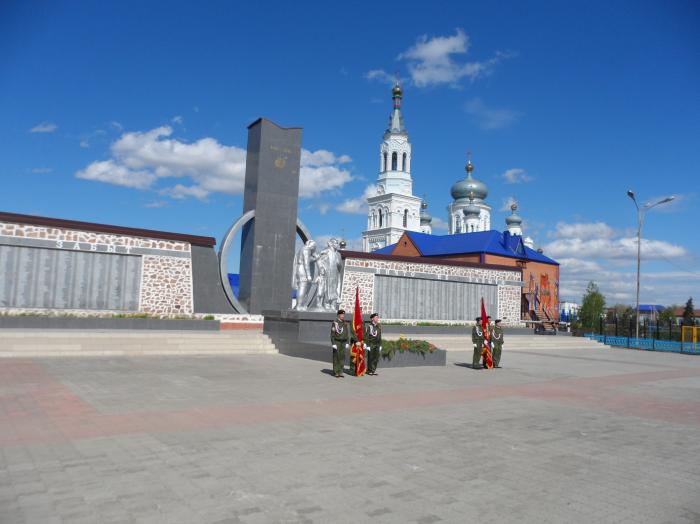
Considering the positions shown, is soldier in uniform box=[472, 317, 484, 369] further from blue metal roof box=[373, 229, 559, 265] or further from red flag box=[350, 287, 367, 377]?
blue metal roof box=[373, 229, 559, 265]

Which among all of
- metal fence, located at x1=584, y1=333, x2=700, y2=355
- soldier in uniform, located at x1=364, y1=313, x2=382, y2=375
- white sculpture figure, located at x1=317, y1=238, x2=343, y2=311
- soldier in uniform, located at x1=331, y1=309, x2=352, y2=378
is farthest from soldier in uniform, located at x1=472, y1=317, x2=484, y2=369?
metal fence, located at x1=584, y1=333, x2=700, y2=355

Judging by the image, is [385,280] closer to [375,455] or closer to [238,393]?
[238,393]

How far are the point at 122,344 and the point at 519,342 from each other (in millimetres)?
16957

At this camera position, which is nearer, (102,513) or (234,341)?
(102,513)

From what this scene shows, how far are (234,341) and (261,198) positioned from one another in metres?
6.73

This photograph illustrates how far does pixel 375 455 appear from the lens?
6.04 m

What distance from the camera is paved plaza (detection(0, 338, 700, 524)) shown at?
450cm

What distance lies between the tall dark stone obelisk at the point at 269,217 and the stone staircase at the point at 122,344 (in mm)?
3834

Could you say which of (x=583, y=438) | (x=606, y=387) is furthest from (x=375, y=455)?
(x=606, y=387)

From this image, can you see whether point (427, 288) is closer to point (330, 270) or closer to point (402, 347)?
point (330, 270)

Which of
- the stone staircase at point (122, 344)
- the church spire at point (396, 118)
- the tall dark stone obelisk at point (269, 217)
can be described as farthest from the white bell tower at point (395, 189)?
the stone staircase at point (122, 344)

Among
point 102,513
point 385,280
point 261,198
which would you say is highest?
point 261,198

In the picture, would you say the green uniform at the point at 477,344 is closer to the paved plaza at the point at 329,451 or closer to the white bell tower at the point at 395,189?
the paved plaza at the point at 329,451

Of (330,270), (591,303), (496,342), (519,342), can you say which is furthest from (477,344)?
(591,303)
